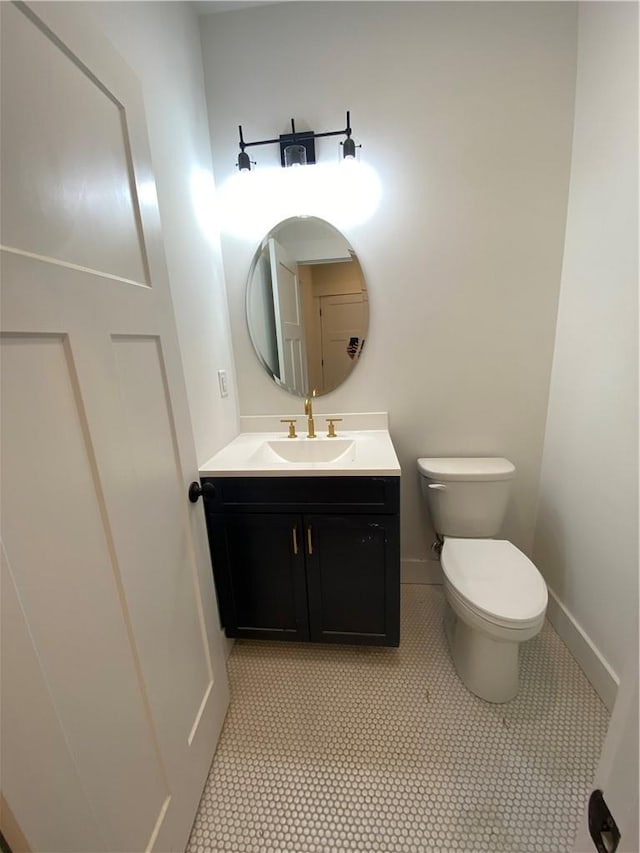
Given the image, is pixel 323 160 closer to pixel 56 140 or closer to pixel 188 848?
pixel 56 140

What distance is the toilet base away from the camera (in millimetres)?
1299

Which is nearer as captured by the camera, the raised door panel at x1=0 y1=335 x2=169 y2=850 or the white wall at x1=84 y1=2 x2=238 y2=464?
the raised door panel at x1=0 y1=335 x2=169 y2=850

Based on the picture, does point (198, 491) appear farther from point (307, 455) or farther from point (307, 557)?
point (307, 455)

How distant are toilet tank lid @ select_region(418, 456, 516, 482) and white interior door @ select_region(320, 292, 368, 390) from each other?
23.7 inches

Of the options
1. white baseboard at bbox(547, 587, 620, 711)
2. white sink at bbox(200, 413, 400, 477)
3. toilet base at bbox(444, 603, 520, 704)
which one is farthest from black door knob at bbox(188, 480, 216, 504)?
white baseboard at bbox(547, 587, 620, 711)

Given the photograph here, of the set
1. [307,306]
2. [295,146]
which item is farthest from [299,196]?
[307,306]

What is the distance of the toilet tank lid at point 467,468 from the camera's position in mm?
1589

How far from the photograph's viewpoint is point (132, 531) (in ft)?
2.58

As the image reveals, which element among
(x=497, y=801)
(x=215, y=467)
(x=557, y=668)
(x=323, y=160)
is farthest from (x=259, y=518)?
(x=323, y=160)

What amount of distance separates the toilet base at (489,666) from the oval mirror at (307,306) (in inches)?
48.1

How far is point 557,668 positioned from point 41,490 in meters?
1.90

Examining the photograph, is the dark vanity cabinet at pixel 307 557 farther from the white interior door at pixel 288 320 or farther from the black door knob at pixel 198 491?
the white interior door at pixel 288 320

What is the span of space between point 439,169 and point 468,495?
1.43m

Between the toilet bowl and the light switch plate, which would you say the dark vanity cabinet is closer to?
the toilet bowl
